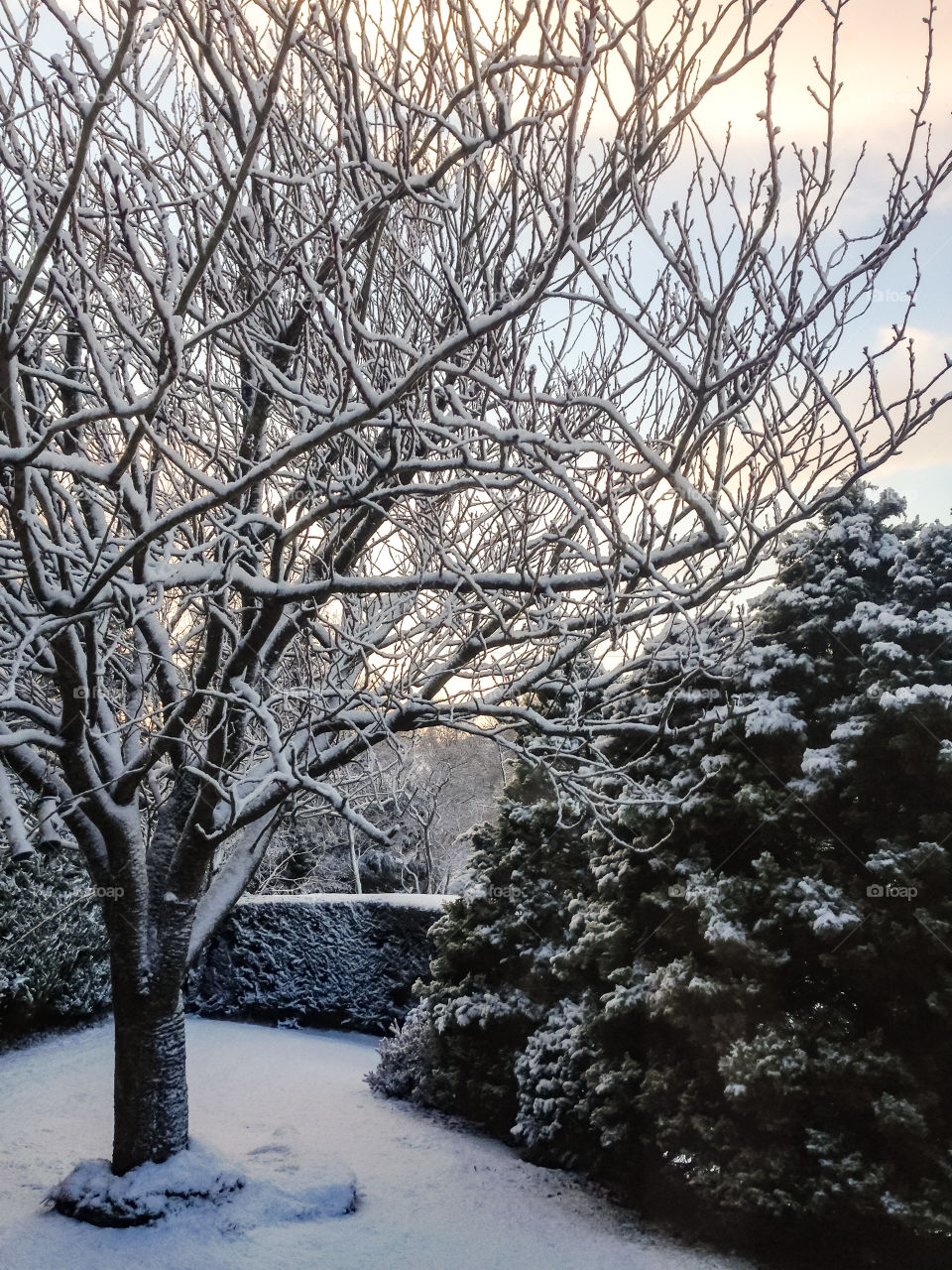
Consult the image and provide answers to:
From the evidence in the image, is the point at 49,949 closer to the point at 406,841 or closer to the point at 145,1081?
the point at 145,1081

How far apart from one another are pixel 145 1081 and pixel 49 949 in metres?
4.72

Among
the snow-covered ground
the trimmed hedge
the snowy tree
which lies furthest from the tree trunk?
the trimmed hedge

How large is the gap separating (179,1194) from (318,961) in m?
5.52

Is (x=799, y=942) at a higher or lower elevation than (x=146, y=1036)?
higher

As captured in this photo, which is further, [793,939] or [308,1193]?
[308,1193]

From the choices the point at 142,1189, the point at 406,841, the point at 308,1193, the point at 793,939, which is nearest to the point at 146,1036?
the point at 142,1189

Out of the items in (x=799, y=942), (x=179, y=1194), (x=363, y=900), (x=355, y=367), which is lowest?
(x=179, y=1194)

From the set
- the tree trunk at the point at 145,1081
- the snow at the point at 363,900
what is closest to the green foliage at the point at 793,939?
the tree trunk at the point at 145,1081

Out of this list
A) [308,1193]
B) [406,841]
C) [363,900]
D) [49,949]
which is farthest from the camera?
[406,841]

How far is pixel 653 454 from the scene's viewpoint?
3.30 m

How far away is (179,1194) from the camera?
5.09m

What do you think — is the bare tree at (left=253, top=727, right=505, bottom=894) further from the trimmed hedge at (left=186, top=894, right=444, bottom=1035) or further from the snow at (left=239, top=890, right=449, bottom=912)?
the trimmed hedge at (left=186, top=894, right=444, bottom=1035)

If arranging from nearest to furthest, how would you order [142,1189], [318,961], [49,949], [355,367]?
[355,367], [142,1189], [49,949], [318,961]

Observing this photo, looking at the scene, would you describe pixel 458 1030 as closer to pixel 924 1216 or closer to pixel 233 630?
pixel 924 1216
